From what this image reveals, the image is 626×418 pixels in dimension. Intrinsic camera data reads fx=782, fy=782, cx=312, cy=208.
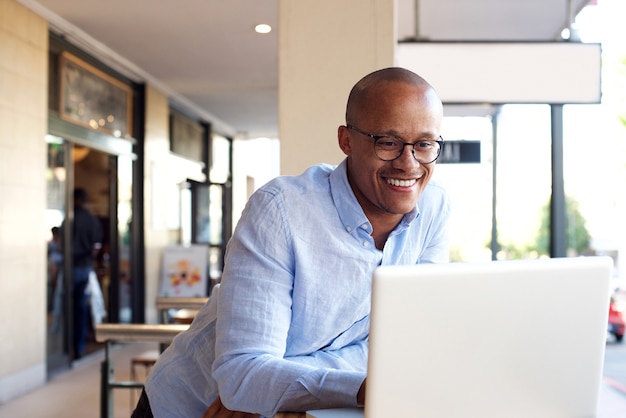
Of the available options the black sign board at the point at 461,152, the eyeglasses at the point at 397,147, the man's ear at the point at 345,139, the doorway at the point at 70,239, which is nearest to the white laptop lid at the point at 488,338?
the eyeglasses at the point at 397,147

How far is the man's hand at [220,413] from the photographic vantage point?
1.29m

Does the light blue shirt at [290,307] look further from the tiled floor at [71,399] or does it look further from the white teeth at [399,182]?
the tiled floor at [71,399]

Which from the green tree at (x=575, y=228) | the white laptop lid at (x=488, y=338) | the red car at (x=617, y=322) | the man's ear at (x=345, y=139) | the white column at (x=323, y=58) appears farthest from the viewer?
the green tree at (x=575, y=228)

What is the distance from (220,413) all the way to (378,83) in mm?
614

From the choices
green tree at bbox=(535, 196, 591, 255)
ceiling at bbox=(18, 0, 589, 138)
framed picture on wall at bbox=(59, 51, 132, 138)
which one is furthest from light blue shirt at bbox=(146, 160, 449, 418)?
green tree at bbox=(535, 196, 591, 255)

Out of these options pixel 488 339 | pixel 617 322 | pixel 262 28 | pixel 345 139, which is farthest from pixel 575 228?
pixel 488 339

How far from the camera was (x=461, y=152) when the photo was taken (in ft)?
22.5

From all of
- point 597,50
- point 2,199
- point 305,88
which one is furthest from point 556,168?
point 2,199

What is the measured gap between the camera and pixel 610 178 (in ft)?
33.4

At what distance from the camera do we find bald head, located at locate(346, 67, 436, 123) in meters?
1.28

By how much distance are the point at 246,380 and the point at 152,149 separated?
8632mm

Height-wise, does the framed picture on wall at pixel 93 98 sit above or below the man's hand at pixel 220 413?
above

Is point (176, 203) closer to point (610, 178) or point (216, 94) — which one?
point (216, 94)

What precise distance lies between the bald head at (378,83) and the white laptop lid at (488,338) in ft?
1.27
